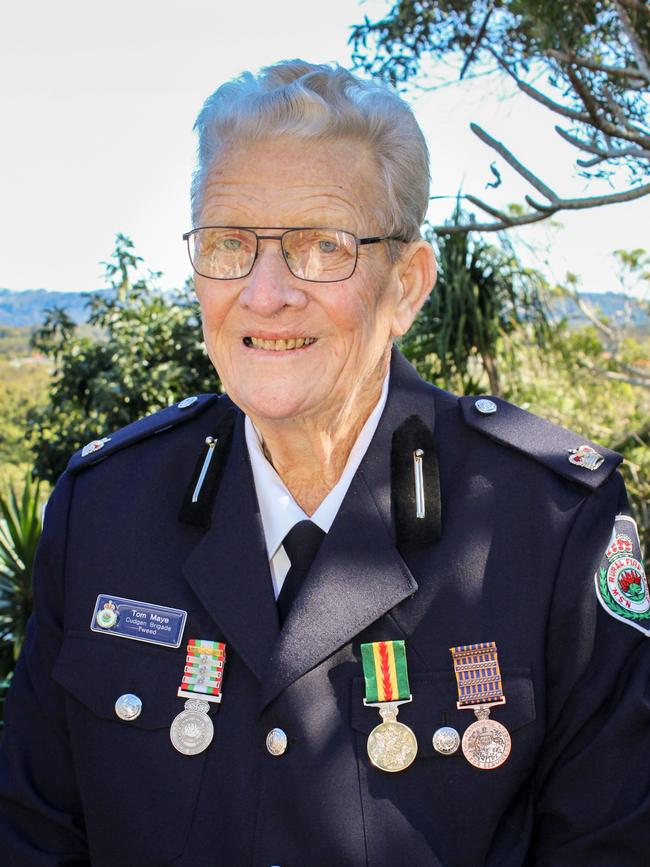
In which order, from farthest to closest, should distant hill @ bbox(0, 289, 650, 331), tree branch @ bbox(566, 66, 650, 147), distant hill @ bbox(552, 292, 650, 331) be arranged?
distant hill @ bbox(552, 292, 650, 331) → distant hill @ bbox(0, 289, 650, 331) → tree branch @ bbox(566, 66, 650, 147)

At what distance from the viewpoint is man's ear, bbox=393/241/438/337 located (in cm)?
184

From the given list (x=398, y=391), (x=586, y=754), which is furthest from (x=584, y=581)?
(x=398, y=391)

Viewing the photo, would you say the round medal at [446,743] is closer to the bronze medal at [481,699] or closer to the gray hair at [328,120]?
the bronze medal at [481,699]

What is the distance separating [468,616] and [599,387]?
7.83 meters

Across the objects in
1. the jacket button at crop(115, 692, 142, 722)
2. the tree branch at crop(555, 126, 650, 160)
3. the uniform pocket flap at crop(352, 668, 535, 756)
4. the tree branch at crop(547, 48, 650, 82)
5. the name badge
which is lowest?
the jacket button at crop(115, 692, 142, 722)

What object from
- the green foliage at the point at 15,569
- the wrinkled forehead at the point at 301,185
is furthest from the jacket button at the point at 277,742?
the green foliage at the point at 15,569

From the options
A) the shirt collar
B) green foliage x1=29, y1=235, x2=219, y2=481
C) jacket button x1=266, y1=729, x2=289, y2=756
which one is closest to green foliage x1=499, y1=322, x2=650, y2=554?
green foliage x1=29, y1=235, x2=219, y2=481

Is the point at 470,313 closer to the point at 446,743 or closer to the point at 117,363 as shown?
the point at 117,363

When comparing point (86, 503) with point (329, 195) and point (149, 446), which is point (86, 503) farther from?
point (329, 195)

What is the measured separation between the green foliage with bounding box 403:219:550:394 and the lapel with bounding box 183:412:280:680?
6443 mm

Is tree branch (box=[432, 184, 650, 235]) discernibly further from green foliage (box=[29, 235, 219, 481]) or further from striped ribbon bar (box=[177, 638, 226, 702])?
green foliage (box=[29, 235, 219, 481])

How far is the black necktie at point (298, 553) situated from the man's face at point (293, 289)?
0.78ft

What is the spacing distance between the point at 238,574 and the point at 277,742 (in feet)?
1.06

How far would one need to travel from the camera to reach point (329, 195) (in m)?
1.70
